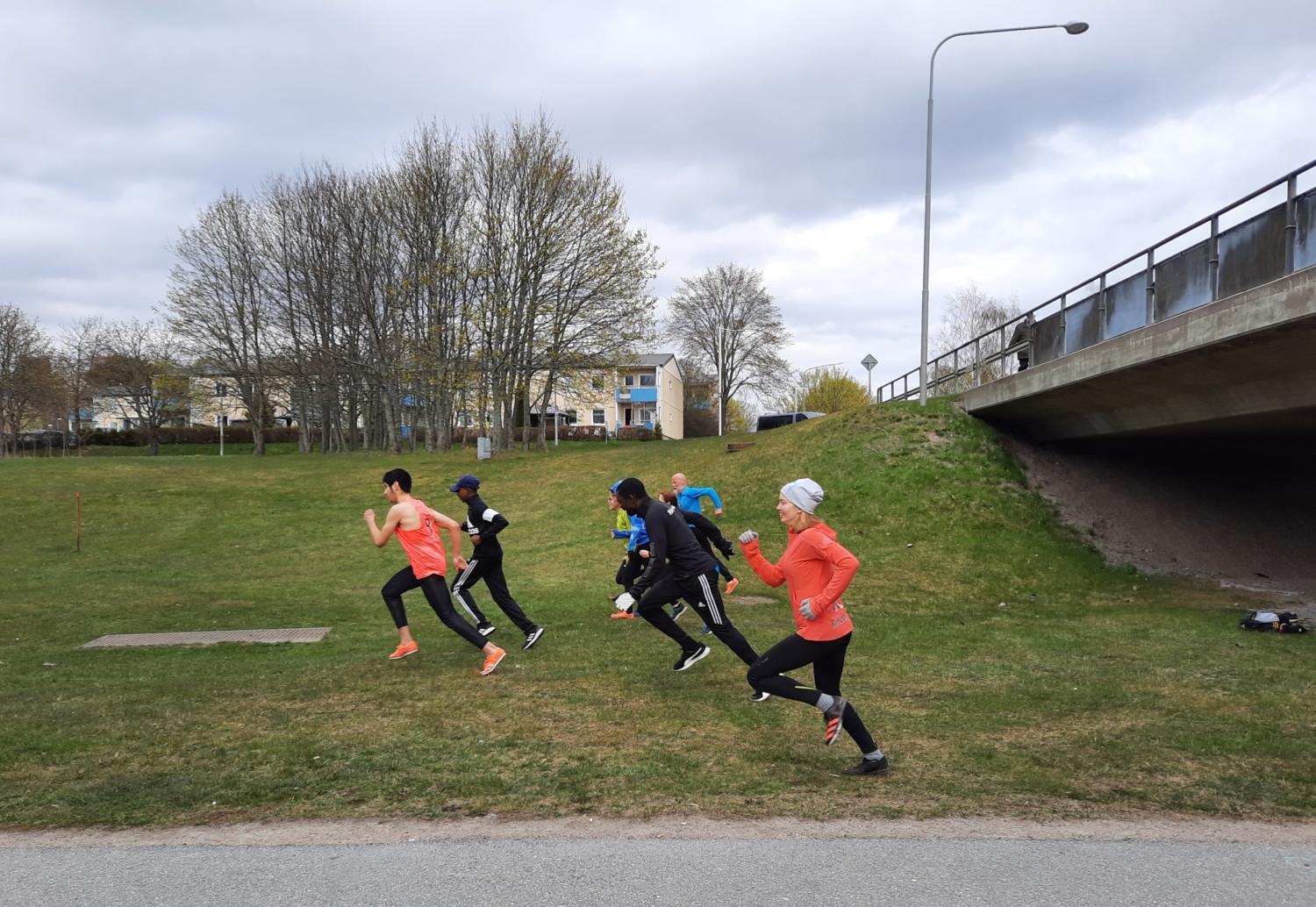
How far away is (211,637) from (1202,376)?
14.2 meters

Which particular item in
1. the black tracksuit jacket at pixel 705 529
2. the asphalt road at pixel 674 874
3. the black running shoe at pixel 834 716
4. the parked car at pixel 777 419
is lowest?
the asphalt road at pixel 674 874

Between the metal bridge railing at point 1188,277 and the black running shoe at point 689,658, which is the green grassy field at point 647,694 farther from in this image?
the metal bridge railing at point 1188,277

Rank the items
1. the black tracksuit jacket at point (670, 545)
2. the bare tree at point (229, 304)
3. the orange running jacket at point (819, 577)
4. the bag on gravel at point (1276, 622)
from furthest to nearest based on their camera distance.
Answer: the bare tree at point (229, 304) → the bag on gravel at point (1276, 622) → the black tracksuit jacket at point (670, 545) → the orange running jacket at point (819, 577)

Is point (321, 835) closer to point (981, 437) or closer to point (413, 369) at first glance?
point (981, 437)

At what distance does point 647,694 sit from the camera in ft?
24.4

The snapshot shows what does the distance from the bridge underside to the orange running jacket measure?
8.27 meters

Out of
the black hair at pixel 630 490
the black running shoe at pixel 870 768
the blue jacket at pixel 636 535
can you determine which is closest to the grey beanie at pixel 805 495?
the black running shoe at pixel 870 768

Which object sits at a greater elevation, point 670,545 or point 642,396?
point 642,396

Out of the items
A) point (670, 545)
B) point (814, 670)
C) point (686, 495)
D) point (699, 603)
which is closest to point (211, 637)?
point (686, 495)

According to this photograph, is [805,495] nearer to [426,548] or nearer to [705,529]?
[426,548]

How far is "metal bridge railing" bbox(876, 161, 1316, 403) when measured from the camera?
10.6 m

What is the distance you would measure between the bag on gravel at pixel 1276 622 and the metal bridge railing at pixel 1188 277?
4254mm

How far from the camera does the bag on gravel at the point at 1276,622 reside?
1109cm

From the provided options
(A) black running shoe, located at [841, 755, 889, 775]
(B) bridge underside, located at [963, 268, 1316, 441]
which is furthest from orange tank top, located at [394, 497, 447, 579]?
(B) bridge underside, located at [963, 268, 1316, 441]
